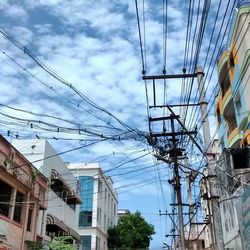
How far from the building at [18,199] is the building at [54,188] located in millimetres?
1525

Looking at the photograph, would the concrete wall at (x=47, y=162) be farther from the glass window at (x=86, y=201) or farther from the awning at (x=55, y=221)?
the glass window at (x=86, y=201)

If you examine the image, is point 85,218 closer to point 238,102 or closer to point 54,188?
point 54,188

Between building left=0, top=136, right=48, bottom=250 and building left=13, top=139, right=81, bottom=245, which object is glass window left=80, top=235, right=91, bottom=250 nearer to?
building left=13, top=139, right=81, bottom=245

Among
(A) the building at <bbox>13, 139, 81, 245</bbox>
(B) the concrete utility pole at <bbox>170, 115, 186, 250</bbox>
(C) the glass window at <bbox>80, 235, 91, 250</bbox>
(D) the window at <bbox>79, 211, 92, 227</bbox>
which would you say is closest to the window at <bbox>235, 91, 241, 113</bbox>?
(B) the concrete utility pole at <bbox>170, 115, 186, 250</bbox>

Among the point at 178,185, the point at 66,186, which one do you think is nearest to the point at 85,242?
the point at 66,186

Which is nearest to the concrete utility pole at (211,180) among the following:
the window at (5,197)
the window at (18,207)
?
the window at (5,197)

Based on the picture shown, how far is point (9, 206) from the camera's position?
2272cm

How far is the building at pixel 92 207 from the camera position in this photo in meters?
49.1

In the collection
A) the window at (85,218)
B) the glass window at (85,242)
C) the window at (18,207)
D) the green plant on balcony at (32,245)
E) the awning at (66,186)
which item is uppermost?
the window at (85,218)

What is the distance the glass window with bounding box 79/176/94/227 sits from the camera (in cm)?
4997

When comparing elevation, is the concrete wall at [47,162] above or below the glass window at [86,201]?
below

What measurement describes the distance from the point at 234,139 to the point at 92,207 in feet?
86.5

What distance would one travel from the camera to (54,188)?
3173 cm

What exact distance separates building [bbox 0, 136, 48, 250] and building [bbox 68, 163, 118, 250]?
2120 cm
